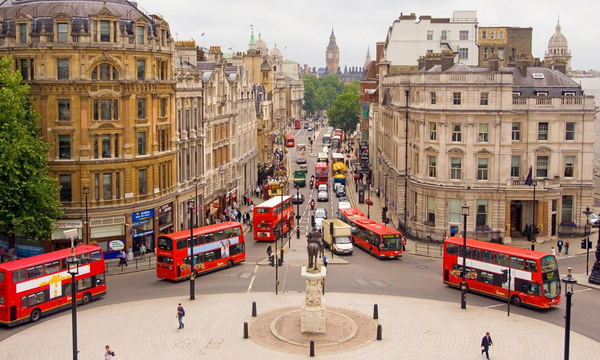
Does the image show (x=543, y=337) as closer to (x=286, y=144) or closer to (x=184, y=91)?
(x=184, y=91)

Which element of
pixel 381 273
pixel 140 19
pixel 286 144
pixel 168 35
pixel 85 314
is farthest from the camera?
pixel 286 144

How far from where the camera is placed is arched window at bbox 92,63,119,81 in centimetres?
5047

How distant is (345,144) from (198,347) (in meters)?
132

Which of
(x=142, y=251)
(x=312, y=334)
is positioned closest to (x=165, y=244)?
(x=142, y=251)

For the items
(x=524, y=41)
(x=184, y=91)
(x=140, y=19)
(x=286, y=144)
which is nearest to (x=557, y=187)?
(x=184, y=91)

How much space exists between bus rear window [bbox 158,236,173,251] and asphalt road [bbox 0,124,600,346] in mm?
2258

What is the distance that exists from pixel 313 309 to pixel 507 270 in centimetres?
1152

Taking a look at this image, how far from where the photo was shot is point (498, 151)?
187 ft

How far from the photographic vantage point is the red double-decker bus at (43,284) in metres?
36.0

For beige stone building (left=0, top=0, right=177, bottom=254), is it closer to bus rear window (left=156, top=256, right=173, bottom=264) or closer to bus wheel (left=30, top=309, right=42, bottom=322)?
bus rear window (left=156, top=256, right=173, bottom=264)

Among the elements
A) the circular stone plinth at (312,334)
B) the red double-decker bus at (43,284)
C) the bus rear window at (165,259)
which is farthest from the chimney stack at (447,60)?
the red double-decker bus at (43,284)

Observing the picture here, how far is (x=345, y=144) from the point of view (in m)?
164

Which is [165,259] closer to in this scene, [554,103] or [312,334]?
[312,334]

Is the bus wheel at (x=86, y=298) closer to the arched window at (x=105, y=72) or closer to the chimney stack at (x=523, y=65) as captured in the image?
the arched window at (x=105, y=72)
